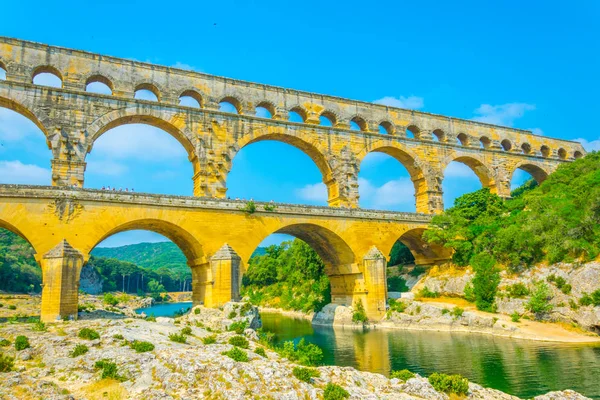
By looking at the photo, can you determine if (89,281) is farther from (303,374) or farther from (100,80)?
(303,374)

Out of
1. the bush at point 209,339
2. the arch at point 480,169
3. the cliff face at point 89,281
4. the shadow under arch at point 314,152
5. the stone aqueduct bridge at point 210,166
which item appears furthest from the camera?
the cliff face at point 89,281

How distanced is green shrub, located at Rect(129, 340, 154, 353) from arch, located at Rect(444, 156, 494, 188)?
33.2 metres

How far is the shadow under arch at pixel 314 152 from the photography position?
3424 centimetres

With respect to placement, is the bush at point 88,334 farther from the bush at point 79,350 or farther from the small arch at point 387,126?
the small arch at point 387,126

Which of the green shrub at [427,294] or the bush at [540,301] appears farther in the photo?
the green shrub at [427,294]

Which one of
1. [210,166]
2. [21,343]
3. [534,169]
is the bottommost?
[21,343]

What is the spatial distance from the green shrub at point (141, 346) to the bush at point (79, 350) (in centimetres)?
135

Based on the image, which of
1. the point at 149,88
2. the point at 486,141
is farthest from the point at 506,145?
the point at 149,88

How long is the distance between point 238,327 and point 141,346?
6907mm

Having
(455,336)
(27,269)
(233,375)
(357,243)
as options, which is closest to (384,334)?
(455,336)

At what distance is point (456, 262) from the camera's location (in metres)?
35.4

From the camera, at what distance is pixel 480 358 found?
20062 millimetres

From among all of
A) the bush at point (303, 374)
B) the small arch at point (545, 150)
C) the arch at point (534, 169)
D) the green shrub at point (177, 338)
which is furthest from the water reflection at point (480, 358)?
the small arch at point (545, 150)

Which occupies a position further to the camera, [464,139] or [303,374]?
[464,139]
